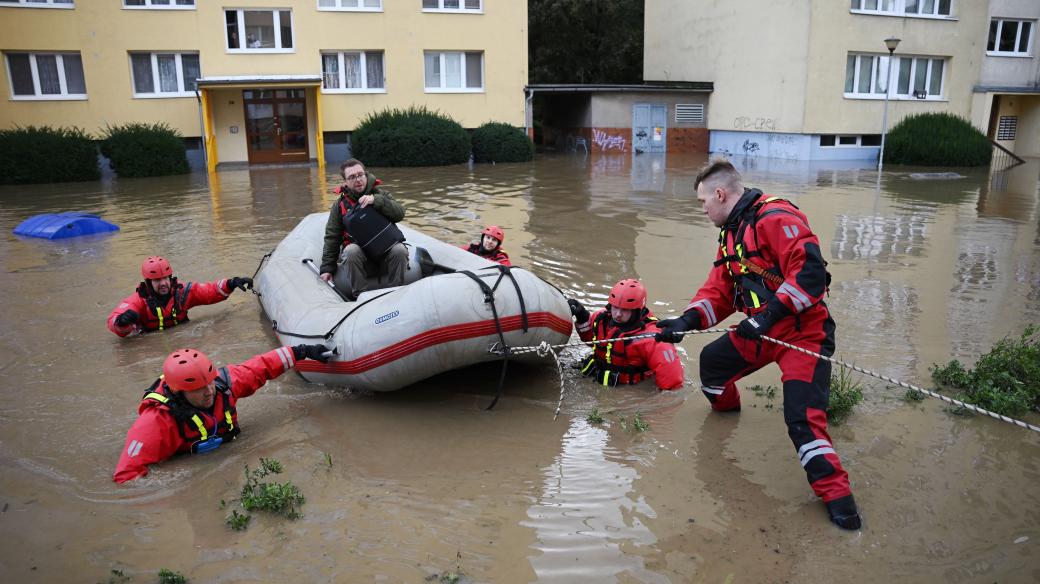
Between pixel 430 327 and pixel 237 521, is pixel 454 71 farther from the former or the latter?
pixel 237 521

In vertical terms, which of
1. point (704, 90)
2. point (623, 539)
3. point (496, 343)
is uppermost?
point (704, 90)

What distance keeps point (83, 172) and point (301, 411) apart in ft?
61.6

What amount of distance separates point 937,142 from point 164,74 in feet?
77.4

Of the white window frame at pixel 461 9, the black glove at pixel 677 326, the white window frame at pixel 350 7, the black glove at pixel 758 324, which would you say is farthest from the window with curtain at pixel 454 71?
the black glove at pixel 758 324

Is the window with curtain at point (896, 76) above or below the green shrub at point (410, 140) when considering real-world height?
above

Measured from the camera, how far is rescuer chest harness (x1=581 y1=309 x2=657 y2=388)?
18.5 ft

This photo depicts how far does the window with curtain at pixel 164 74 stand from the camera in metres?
22.7

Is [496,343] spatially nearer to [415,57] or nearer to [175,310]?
[175,310]

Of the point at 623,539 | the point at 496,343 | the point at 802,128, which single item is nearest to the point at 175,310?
the point at 496,343

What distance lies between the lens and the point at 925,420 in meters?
4.92

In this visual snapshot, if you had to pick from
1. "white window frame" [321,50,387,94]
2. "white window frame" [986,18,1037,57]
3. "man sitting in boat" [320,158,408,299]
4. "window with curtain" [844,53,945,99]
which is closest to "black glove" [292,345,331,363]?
"man sitting in boat" [320,158,408,299]

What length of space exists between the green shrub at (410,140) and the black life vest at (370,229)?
15.4 metres

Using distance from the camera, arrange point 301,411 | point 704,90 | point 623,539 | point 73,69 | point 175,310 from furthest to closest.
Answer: point 704,90, point 73,69, point 175,310, point 301,411, point 623,539

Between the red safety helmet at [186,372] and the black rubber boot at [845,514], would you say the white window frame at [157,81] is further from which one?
the black rubber boot at [845,514]
